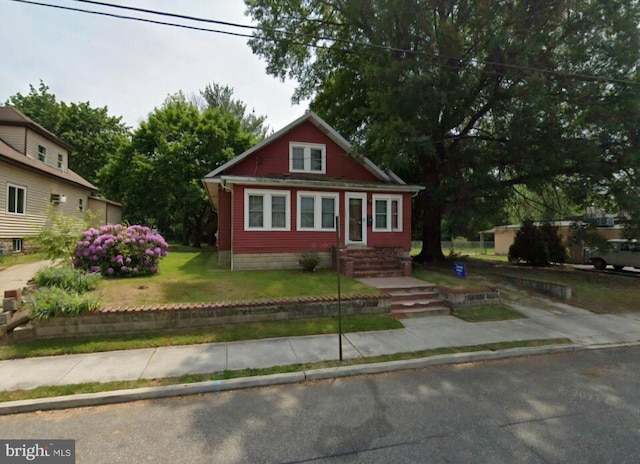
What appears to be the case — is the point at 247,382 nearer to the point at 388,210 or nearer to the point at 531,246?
the point at 388,210

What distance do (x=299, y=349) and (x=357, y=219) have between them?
8.16 meters

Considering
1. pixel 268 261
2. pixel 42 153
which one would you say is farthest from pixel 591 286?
pixel 42 153

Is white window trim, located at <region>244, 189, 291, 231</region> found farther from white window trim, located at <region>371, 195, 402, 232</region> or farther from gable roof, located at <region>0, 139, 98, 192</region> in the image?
gable roof, located at <region>0, 139, 98, 192</region>

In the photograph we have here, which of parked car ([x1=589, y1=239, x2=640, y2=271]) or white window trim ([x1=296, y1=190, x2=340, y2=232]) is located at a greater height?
white window trim ([x1=296, y1=190, x2=340, y2=232])

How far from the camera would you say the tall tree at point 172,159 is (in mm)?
21484

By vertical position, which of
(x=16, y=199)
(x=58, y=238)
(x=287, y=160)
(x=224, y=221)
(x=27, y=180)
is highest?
(x=287, y=160)

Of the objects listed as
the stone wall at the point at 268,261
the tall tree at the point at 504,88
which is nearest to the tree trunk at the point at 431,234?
the tall tree at the point at 504,88

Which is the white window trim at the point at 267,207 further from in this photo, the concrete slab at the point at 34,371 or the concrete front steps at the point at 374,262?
the concrete slab at the point at 34,371

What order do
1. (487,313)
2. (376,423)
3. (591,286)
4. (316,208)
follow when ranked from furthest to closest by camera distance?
(316,208)
(591,286)
(487,313)
(376,423)

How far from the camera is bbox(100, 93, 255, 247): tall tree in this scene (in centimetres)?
2148

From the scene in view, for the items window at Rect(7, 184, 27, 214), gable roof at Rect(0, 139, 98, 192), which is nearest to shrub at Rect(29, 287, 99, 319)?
gable roof at Rect(0, 139, 98, 192)

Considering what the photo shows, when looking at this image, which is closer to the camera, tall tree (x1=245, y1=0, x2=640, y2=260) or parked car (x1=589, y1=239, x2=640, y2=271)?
tall tree (x1=245, y1=0, x2=640, y2=260)

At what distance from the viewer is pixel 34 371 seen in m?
4.67

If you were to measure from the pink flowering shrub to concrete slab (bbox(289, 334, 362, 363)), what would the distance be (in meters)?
5.80
